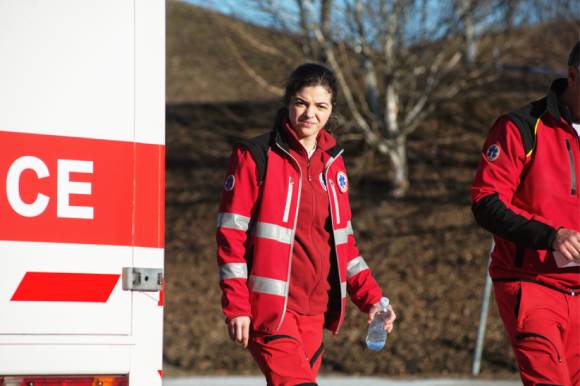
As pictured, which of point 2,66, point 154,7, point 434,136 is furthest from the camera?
point 434,136

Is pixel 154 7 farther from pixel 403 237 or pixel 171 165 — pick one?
pixel 171 165

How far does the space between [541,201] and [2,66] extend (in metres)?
2.35

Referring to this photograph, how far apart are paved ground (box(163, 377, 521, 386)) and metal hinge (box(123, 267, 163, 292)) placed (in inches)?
241

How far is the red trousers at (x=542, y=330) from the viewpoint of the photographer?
4180 mm

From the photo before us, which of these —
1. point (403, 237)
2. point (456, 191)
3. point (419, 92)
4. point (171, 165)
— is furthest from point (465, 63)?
point (171, 165)

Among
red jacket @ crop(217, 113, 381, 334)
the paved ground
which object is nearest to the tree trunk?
the paved ground

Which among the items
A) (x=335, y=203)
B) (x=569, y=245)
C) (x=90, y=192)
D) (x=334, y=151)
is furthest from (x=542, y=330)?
(x=90, y=192)

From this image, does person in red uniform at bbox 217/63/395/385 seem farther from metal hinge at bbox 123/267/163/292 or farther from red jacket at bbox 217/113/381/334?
metal hinge at bbox 123/267/163/292

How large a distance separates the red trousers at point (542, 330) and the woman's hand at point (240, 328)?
44.6 inches

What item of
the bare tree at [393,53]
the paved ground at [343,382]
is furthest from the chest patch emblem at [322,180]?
the bare tree at [393,53]

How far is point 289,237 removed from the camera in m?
4.27

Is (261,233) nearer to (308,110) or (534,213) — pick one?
(308,110)

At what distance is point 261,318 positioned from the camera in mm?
4215

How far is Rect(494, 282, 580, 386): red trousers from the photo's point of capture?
13.7 feet
